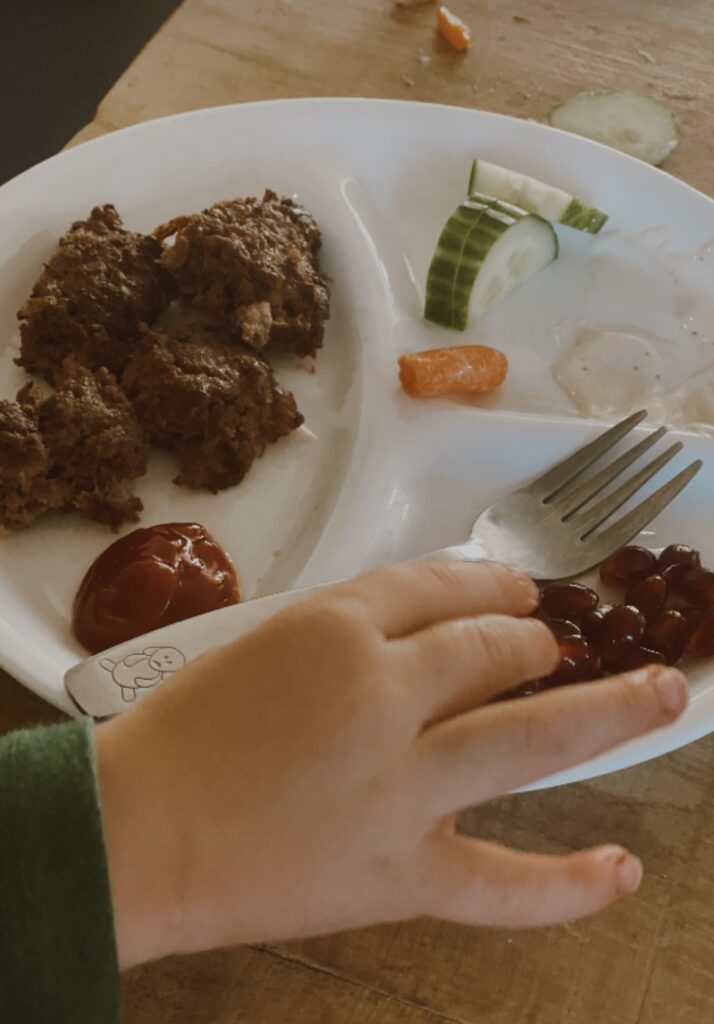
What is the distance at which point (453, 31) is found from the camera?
225 cm

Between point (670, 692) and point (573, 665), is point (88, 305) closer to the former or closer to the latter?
point (573, 665)

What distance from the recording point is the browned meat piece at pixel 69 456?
1368 mm

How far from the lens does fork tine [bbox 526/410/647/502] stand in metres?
1.46

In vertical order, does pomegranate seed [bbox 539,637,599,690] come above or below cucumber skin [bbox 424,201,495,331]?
below

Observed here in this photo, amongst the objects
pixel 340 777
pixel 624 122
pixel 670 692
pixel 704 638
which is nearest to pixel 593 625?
pixel 704 638

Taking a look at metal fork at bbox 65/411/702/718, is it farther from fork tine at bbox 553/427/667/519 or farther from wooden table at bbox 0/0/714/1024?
wooden table at bbox 0/0/714/1024

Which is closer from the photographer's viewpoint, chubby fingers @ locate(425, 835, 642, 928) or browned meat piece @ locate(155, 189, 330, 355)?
chubby fingers @ locate(425, 835, 642, 928)

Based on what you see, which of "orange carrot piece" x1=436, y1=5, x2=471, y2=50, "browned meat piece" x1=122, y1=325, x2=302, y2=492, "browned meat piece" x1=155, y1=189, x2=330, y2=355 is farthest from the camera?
"orange carrot piece" x1=436, y1=5, x2=471, y2=50

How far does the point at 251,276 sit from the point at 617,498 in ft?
2.18

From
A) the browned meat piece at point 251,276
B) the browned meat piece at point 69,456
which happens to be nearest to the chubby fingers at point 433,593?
the browned meat piece at point 69,456

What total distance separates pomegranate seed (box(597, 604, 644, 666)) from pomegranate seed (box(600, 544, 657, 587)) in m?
Result: 0.12

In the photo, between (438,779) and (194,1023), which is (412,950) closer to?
(194,1023)

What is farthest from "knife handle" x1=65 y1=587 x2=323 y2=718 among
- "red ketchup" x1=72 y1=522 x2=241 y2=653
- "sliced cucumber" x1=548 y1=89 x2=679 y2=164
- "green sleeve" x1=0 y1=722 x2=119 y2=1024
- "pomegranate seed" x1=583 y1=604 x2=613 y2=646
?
"sliced cucumber" x1=548 y1=89 x2=679 y2=164

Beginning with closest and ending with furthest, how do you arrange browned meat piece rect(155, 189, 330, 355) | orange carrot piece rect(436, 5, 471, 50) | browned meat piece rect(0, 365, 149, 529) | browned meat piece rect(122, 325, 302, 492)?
browned meat piece rect(0, 365, 149, 529) → browned meat piece rect(122, 325, 302, 492) → browned meat piece rect(155, 189, 330, 355) → orange carrot piece rect(436, 5, 471, 50)
